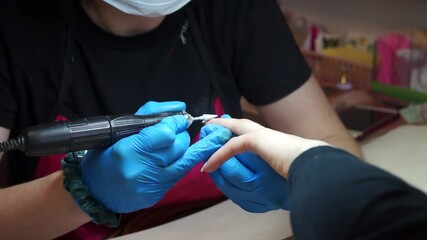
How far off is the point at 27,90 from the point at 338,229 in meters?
0.68

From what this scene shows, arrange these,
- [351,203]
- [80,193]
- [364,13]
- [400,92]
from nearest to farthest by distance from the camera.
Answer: [351,203] → [80,193] → [400,92] → [364,13]

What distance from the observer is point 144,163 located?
0.68m

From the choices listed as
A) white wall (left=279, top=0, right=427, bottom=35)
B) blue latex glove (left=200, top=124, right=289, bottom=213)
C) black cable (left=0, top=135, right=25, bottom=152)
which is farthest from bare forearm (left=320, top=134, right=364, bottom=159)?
white wall (left=279, top=0, right=427, bottom=35)

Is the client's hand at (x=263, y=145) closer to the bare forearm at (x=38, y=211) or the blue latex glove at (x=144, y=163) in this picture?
the blue latex glove at (x=144, y=163)

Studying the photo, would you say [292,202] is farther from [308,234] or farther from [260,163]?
[260,163]

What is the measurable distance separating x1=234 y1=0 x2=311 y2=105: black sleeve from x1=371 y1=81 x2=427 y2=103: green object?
1.78 feet

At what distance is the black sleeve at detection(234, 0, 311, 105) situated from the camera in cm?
102

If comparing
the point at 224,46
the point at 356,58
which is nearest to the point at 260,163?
the point at 224,46

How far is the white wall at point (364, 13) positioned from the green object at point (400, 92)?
0.18m

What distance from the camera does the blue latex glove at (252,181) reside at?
70 centimetres

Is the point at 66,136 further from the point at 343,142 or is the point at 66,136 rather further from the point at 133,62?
the point at 343,142

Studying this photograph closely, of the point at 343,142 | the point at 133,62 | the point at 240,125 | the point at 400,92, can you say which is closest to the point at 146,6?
the point at 133,62

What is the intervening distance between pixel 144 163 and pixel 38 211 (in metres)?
0.24

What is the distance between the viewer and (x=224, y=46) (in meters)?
1.02
